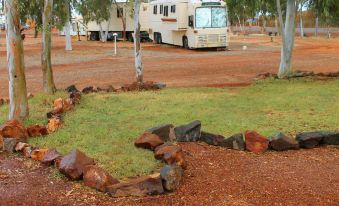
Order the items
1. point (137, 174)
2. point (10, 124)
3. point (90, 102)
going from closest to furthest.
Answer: point (137, 174)
point (10, 124)
point (90, 102)

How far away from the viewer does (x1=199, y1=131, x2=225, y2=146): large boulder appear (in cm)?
653

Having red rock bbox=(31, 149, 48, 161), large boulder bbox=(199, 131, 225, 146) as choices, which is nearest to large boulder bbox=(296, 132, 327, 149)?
large boulder bbox=(199, 131, 225, 146)

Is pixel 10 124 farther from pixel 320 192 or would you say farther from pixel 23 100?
pixel 320 192

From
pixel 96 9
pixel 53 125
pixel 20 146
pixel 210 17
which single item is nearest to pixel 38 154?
pixel 20 146

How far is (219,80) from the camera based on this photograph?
49.2ft

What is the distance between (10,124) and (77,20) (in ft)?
123

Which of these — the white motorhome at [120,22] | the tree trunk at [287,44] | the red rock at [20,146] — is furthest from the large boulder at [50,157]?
the white motorhome at [120,22]

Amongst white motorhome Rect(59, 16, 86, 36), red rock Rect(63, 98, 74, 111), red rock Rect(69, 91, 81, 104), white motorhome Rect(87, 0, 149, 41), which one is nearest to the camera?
red rock Rect(63, 98, 74, 111)

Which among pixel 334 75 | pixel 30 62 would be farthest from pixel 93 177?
pixel 30 62

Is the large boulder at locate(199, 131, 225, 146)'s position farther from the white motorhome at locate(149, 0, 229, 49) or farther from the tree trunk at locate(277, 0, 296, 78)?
the white motorhome at locate(149, 0, 229, 49)

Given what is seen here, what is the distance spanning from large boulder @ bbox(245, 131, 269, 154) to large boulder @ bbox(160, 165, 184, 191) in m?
1.58

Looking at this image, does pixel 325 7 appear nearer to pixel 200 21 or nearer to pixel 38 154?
pixel 38 154

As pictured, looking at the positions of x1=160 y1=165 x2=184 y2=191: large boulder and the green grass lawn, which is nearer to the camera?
x1=160 y1=165 x2=184 y2=191: large boulder

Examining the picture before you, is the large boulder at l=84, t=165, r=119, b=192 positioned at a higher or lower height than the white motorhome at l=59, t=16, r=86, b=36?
lower
